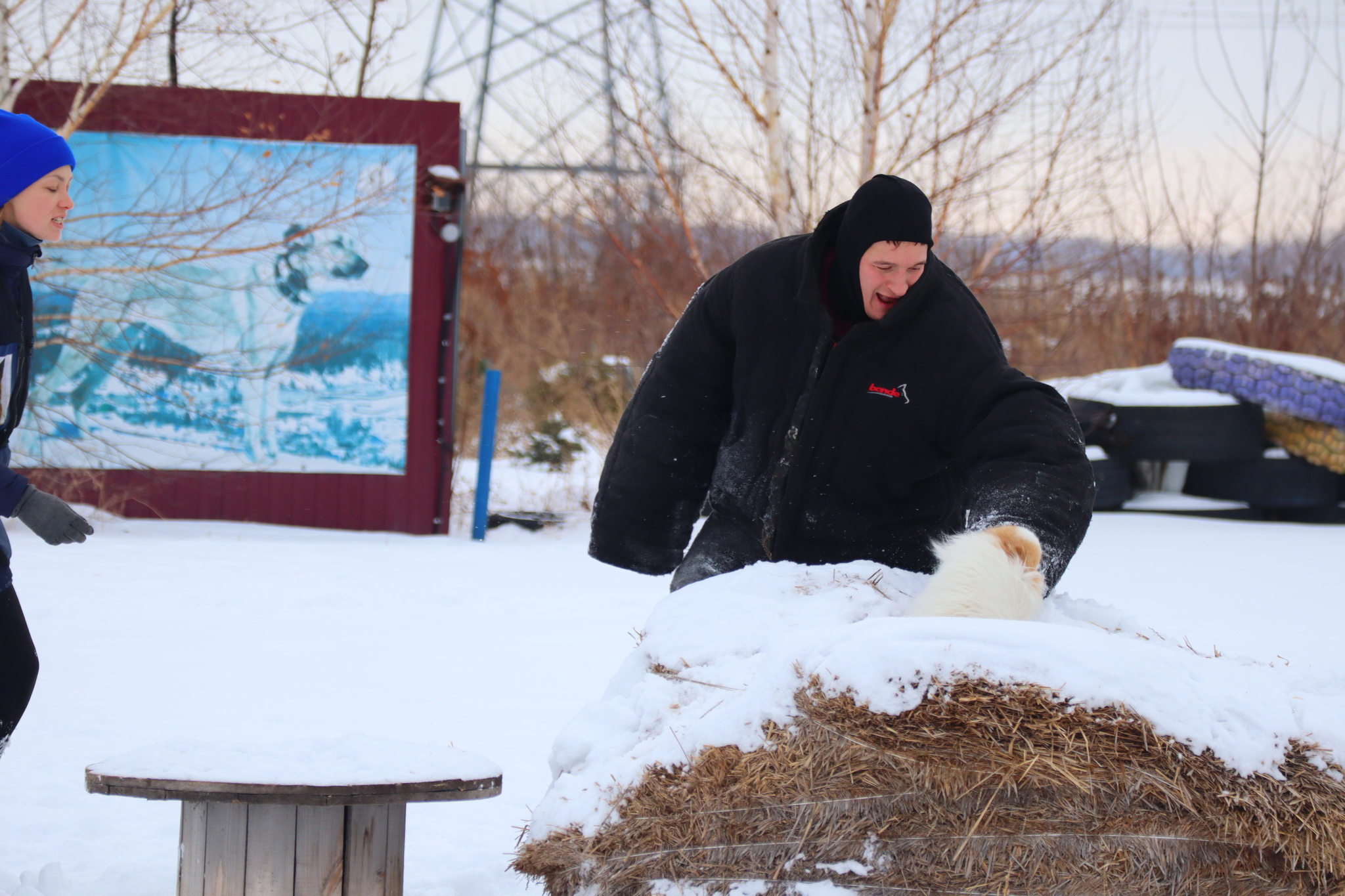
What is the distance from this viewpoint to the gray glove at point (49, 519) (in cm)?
247

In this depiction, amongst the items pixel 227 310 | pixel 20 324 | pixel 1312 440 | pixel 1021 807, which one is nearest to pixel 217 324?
pixel 227 310

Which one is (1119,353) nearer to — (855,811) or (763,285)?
(763,285)

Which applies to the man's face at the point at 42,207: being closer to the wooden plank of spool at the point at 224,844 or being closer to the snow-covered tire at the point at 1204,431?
the wooden plank of spool at the point at 224,844

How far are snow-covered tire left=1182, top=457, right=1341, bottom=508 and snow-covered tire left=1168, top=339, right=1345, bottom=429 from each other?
1.55 feet

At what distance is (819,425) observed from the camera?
8.38ft

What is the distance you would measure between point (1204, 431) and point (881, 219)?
28.2ft

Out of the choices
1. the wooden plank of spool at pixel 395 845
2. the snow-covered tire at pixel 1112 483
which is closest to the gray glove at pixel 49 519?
the wooden plank of spool at pixel 395 845

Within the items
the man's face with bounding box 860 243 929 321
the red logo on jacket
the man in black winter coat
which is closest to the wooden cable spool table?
the man in black winter coat

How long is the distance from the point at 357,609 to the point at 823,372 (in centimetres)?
443

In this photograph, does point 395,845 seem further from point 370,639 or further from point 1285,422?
point 1285,422

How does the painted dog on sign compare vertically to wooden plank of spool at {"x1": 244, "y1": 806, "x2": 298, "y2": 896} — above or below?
above

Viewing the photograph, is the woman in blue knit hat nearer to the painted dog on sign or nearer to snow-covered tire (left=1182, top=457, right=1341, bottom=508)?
the painted dog on sign

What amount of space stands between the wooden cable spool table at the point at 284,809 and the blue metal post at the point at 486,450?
672 centimetres

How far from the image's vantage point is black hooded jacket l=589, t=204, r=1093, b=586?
8.06 ft
